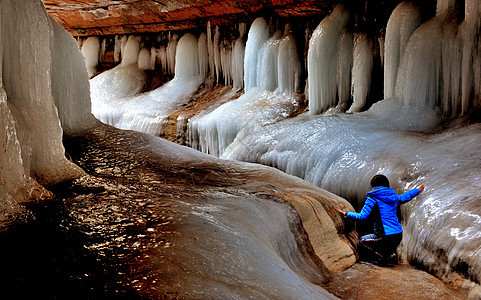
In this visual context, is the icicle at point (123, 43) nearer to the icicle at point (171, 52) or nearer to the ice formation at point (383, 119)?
the icicle at point (171, 52)

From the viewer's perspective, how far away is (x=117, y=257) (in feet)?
6.70

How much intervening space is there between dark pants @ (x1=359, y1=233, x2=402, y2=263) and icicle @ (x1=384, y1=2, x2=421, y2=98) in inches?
115

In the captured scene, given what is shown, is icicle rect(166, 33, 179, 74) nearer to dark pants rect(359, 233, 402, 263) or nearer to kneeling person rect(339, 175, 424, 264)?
kneeling person rect(339, 175, 424, 264)

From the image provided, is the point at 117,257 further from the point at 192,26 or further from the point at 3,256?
the point at 192,26

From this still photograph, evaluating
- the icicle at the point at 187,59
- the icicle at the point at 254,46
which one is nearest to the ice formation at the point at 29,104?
the icicle at the point at 254,46

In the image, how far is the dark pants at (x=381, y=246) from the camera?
398cm

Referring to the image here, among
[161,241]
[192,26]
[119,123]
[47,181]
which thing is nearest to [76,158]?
[47,181]

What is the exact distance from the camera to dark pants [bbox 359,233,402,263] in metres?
3.98

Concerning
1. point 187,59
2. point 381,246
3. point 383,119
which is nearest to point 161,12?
point 187,59


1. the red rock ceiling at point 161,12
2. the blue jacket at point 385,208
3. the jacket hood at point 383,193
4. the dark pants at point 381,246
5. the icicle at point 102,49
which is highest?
the red rock ceiling at point 161,12

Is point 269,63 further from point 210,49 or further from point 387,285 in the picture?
point 387,285

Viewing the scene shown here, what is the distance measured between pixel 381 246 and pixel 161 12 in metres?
8.42

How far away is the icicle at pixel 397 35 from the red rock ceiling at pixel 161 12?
1.87 m

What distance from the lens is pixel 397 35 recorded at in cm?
622
